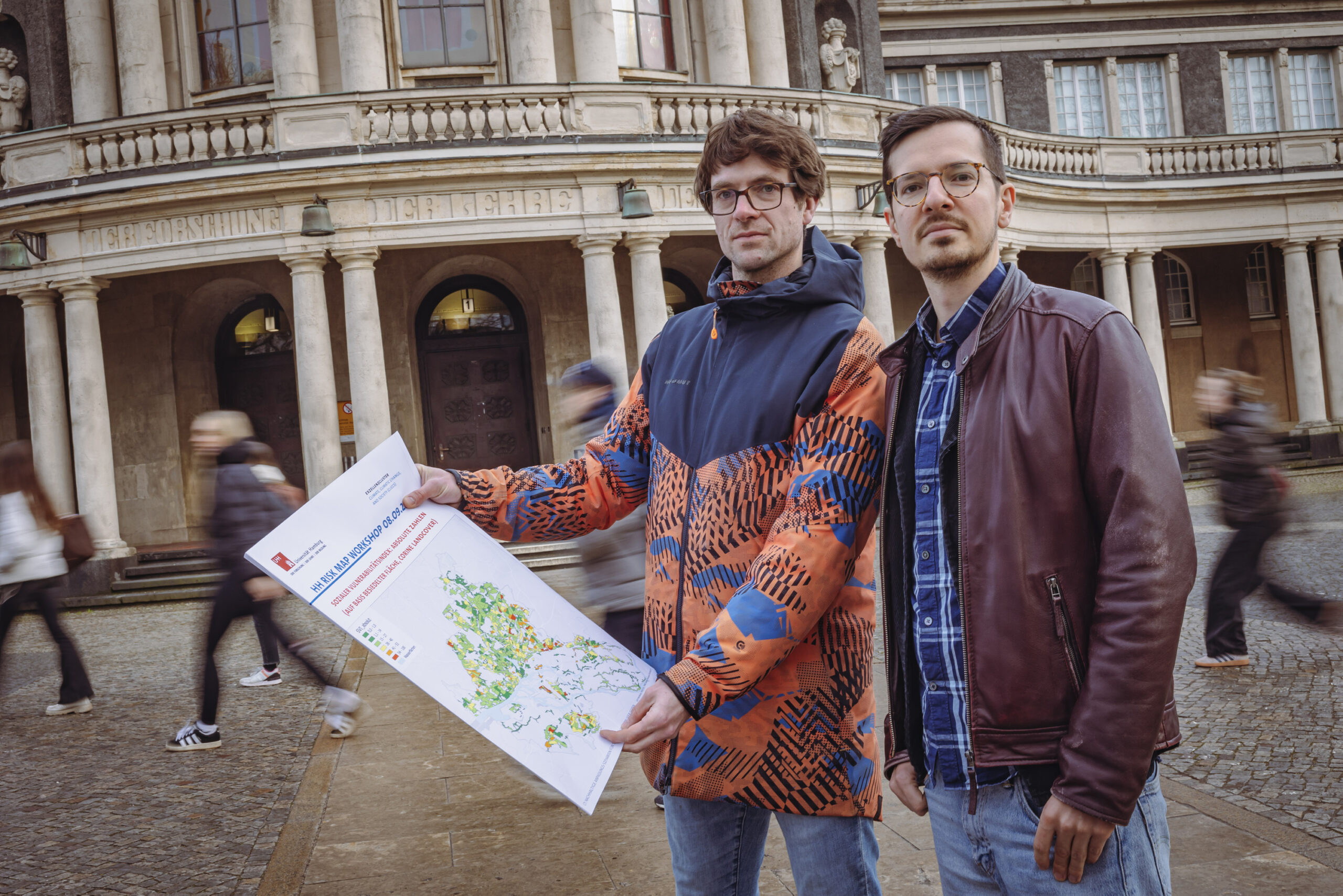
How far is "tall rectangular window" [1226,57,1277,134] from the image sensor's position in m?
26.9

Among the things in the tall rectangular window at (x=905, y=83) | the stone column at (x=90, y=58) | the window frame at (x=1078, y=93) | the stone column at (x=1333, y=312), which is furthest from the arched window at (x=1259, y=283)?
the stone column at (x=90, y=58)

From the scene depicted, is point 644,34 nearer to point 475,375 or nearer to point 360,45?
point 360,45

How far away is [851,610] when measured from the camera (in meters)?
2.25

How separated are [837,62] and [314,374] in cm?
1237

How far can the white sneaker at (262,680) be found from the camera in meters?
8.67

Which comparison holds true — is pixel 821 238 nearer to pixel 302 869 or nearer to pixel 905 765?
pixel 905 765

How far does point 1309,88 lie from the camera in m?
27.4

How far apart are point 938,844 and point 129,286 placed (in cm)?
1984

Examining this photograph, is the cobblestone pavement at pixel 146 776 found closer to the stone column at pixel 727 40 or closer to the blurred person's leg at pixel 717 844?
the blurred person's leg at pixel 717 844

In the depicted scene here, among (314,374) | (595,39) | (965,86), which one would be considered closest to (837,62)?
(965,86)

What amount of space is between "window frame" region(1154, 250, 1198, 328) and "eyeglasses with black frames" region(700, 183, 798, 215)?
86.2 feet

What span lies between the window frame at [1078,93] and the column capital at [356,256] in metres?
17.8

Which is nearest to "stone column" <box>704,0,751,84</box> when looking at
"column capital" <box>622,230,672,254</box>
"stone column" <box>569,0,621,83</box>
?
"stone column" <box>569,0,621,83</box>

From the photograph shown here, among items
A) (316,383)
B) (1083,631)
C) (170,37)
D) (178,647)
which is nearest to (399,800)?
(1083,631)
